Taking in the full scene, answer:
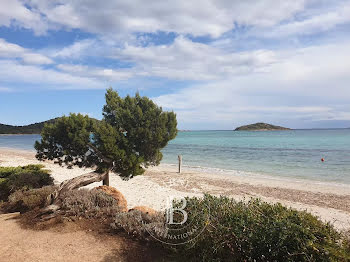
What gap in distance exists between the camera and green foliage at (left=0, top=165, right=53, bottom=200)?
11.1 m

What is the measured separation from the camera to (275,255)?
3809mm

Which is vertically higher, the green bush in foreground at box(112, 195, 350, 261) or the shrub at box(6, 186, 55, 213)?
the green bush in foreground at box(112, 195, 350, 261)

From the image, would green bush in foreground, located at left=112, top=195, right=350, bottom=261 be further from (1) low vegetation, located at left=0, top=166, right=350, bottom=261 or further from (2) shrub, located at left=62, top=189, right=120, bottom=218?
(2) shrub, located at left=62, top=189, right=120, bottom=218

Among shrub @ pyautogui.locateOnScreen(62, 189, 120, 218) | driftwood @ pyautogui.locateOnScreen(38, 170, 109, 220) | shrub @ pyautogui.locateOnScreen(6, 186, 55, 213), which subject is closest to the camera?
shrub @ pyautogui.locateOnScreen(62, 189, 120, 218)

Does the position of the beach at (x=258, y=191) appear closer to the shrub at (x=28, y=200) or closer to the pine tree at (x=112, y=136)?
the pine tree at (x=112, y=136)

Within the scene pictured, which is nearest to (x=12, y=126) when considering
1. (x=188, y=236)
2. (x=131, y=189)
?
Answer: (x=131, y=189)

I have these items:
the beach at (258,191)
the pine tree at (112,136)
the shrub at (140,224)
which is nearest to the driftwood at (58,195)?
the pine tree at (112,136)

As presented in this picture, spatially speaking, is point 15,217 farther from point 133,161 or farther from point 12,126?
point 12,126

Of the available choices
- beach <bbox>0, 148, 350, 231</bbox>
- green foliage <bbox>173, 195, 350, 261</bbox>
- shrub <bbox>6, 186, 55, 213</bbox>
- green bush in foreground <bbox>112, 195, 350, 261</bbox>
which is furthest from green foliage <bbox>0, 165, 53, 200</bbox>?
green foliage <bbox>173, 195, 350, 261</bbox>

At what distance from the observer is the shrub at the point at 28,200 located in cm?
856

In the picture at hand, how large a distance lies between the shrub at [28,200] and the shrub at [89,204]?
1589 mm

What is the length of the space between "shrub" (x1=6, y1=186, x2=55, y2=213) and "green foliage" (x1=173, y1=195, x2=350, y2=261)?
6.26 m

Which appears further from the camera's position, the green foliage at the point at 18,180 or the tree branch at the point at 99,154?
the green foliage at the point at 18,180

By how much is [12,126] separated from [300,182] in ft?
647
